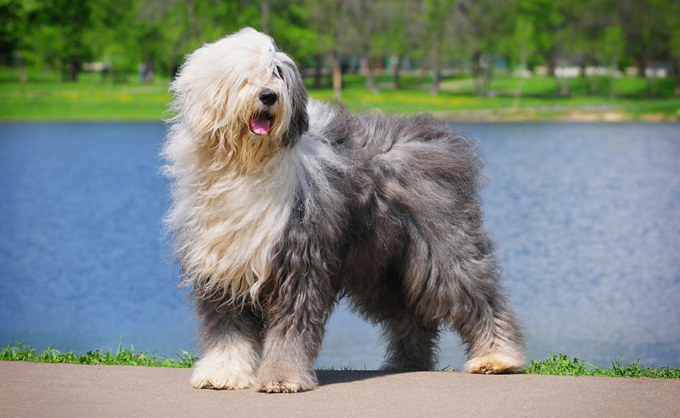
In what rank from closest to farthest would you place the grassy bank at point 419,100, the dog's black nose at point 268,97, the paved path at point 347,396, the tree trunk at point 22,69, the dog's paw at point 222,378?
the paved path at point 347,396, the dog's black nose at point 268,97, the dog's paw at point 222,378, the grassy bank at point 419,100, the tree trunk at point 22,69

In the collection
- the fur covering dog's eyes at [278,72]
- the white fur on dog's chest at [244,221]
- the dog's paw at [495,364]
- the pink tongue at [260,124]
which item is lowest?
the dog's paw at [495,364]

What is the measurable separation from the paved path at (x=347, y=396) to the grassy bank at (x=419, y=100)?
34131 mm

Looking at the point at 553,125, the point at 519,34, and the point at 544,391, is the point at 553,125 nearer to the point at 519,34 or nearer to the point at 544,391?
the point at 519,34

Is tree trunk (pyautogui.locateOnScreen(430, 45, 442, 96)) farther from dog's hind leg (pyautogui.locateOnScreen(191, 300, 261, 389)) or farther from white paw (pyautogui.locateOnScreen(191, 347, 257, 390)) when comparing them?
white paw (pyautogui.locateOnScreen(191, 347, 257, 390))

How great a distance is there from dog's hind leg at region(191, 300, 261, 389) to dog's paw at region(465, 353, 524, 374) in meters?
1.50

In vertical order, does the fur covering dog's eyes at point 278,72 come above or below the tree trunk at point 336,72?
above

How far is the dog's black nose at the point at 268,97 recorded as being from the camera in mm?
5320

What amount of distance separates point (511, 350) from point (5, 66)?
223 feet

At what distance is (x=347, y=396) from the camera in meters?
5.54

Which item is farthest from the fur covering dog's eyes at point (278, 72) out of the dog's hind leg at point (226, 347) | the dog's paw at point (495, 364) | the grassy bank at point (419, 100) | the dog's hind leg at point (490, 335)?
the grassy bank at point (419, 100)

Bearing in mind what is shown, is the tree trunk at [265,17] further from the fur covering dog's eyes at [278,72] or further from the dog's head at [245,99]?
the fur covering dog's eyes at [278,72]

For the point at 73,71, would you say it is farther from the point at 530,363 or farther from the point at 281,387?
the point at 281,387

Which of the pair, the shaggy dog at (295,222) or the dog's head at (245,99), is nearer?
the dog's head at (245,99)

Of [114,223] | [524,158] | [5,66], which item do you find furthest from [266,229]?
[5,66]
